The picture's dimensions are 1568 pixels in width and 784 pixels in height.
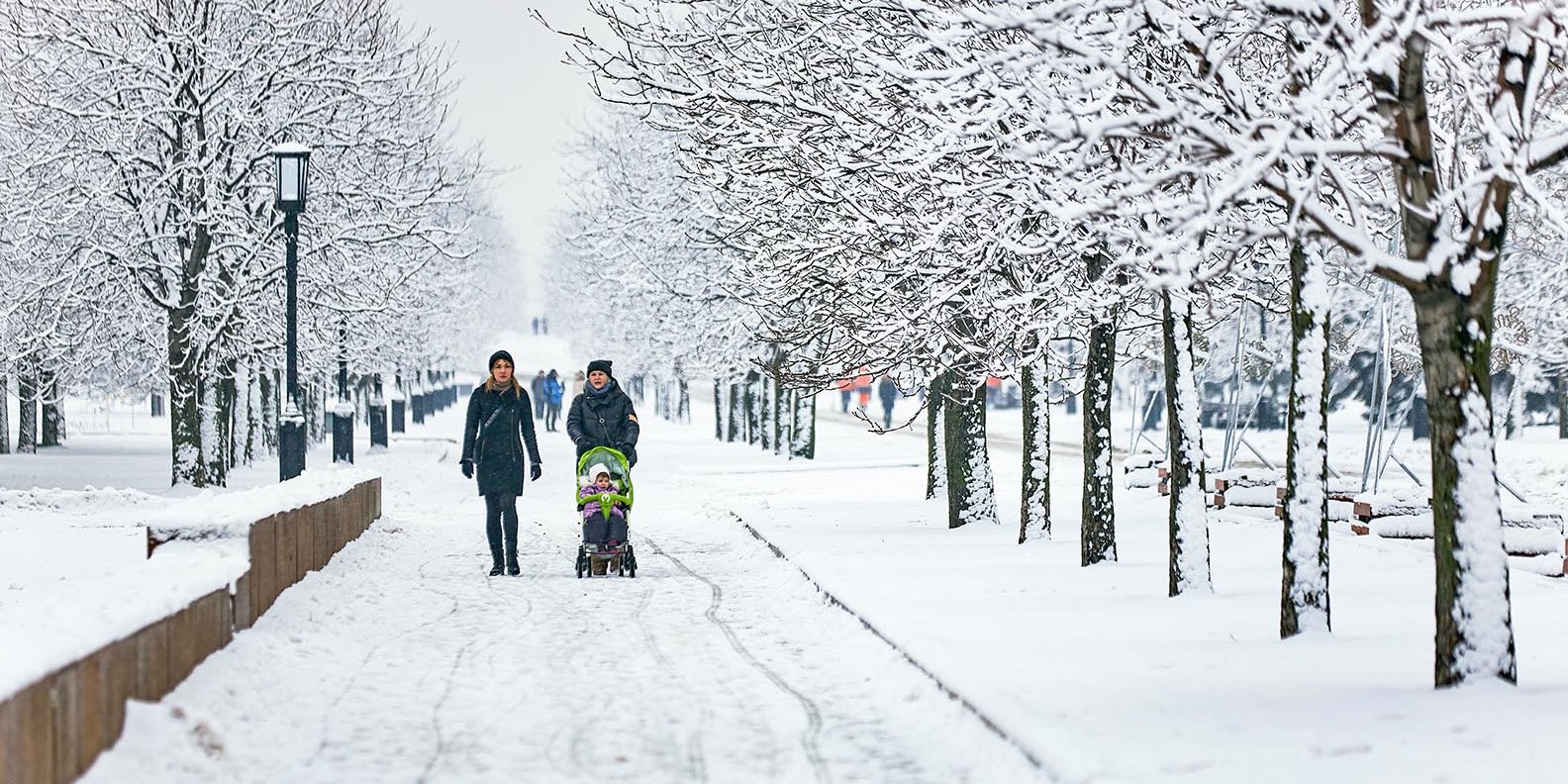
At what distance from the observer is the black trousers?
14578mm

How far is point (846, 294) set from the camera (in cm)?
1518

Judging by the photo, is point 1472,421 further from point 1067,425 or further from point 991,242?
point 1067,425

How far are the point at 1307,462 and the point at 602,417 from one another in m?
6.75

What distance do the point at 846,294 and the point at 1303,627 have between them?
6.30 meters

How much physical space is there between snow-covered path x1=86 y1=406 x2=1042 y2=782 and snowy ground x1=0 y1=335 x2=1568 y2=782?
2 centimetres

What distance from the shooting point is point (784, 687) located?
8.99m

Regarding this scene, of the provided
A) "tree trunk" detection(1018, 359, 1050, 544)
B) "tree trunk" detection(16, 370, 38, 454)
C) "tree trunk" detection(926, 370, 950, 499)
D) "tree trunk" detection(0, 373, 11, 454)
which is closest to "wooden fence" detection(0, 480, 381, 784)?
"tree trunk" detection(1018, 359, 1050, 544)

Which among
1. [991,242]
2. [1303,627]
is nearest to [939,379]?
[991,242]

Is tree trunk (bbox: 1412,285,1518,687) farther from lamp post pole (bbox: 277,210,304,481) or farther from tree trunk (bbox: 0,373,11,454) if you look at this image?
tree trunk (bbox: 0,373,11,454)

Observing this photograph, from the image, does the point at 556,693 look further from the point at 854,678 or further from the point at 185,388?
the point at 185,388

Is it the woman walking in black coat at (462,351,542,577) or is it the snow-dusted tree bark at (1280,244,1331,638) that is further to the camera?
the woman walking in black coat at (462,351,542,577)

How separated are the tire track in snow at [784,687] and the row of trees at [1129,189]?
2304 millimetres

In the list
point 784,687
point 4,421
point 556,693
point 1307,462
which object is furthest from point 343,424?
point 1307,462

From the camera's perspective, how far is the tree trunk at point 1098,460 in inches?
544
